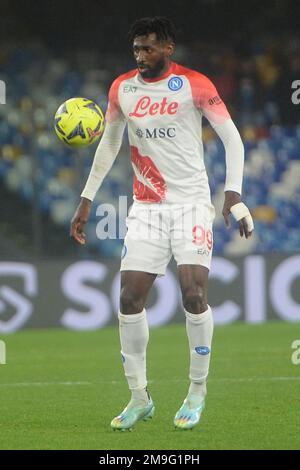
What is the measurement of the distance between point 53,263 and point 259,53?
4750 mm

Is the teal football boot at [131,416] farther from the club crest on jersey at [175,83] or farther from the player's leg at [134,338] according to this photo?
the club crest on jersey at [175,83]

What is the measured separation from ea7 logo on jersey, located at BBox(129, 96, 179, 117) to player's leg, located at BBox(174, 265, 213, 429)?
0.83 m

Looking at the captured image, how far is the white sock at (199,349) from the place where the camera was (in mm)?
6199

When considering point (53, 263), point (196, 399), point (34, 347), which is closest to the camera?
point (196, 399)

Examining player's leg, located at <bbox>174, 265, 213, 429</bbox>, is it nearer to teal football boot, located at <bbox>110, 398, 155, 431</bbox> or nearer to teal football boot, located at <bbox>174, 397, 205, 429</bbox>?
teal football boot, located at <bbox>174, 397, 205, 429</bbox>

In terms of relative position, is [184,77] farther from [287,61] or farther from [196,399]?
[287,61]

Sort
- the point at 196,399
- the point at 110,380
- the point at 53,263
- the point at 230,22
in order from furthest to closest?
the point at 230,22 → the point at 53,263 → the point at 110,380 → the point at 196,399

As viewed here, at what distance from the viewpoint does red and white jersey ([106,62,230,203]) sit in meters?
6.27

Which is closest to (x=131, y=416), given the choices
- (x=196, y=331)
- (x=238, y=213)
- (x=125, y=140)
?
(x=196, y=331)

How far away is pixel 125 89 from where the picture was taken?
6.41 metres

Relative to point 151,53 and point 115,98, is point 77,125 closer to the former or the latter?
point 115,98

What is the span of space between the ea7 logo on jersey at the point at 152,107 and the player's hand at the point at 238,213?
541 millimetres

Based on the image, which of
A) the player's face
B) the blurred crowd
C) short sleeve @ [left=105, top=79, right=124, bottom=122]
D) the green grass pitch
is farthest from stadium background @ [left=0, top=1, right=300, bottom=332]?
the player's face
